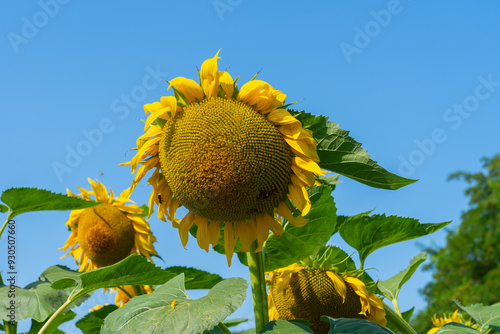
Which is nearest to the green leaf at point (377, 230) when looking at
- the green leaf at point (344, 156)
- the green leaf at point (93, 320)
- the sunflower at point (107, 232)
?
the green leaf at point (344, 156)

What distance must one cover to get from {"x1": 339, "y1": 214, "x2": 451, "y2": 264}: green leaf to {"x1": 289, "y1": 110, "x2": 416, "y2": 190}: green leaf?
0.35 metres

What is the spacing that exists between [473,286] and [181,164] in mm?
18637

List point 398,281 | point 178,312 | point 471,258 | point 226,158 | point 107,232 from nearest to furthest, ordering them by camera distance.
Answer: point 178,312, point 226,158, point 398,281, point 107,232, point 471,258

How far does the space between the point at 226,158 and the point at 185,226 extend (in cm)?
43

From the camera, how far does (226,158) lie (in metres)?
2.03

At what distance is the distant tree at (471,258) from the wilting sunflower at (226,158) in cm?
1661

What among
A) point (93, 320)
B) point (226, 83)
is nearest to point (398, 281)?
point (226, 83)

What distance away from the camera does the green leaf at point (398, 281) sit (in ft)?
9.17

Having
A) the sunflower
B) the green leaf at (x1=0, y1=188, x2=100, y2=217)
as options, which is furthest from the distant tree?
the green leaf at (x1=0, y1=188, x2=100, y2=217)

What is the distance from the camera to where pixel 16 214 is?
254 centimetres

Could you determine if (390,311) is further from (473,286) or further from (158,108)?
(473,286)

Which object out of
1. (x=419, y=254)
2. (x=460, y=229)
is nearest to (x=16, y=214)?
(x=419, y=254)

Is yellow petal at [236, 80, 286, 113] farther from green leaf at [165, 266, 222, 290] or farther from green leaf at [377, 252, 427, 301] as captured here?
green leaf at [377, 252, 427, 301]

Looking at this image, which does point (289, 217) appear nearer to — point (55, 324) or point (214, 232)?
point (214, 232)
